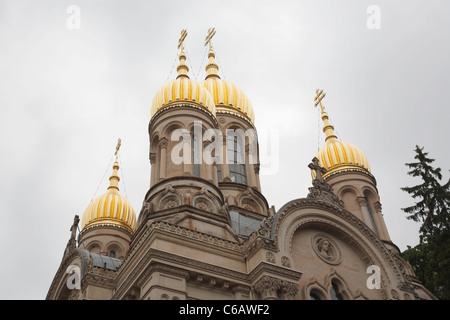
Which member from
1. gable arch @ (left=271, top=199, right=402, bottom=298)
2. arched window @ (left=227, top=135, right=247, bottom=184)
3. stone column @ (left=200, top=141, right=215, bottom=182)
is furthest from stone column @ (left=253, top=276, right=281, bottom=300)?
arched window @ (left=227, top=135, right=247, bottom=184)

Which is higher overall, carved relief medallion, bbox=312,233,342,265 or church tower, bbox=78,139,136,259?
church tower, bbox=78,139,136,259

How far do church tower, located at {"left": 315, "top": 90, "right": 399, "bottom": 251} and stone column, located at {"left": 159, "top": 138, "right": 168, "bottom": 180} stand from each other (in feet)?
39.5

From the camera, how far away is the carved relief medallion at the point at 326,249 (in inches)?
796

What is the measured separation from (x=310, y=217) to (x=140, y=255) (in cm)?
677

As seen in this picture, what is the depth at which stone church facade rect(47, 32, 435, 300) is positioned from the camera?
17.3m

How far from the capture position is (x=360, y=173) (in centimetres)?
3159

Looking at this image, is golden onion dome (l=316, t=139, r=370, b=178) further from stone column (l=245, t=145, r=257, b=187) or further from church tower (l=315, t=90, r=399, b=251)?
stone column (l=245, t=145, r=257, b=187)

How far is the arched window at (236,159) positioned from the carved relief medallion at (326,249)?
30.3ft

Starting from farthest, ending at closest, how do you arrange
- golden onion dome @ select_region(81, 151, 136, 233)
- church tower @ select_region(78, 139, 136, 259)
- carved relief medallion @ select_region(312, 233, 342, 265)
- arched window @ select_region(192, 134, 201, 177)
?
golden onion dome @ select_region(81, 151, 136, 233)
church tower @ select_region(78, 139, 136, 259)
arched window @ select_region(192, 134, 201, 177)
carved relief medallion @ select_region(312, 233, 342, 265)

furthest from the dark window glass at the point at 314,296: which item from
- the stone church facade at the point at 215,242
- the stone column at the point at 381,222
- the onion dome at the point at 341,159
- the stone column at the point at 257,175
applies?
the onion dome at the point at 341,159

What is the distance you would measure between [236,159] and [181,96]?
279 inches
